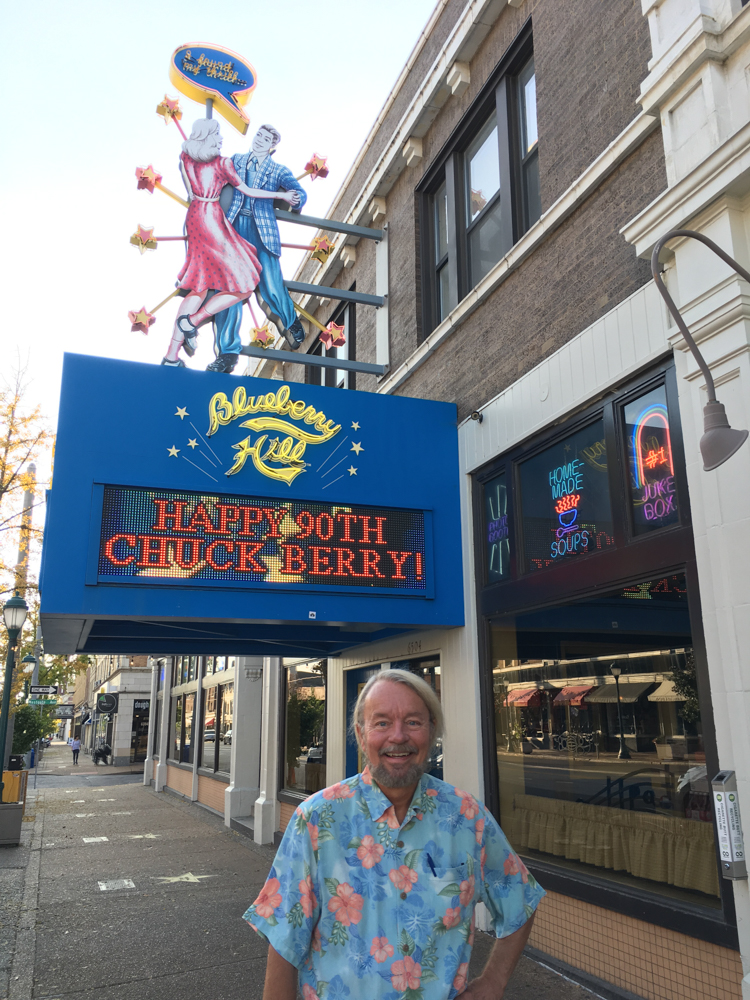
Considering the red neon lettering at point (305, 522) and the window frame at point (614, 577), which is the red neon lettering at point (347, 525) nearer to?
the red neon lettering at point (305, 522)

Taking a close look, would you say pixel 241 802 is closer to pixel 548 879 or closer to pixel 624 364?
pixel 548 879

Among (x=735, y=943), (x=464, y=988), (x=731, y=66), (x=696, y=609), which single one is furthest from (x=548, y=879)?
(x=731, y=66)

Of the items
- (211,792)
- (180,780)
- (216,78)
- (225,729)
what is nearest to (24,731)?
(180,780)

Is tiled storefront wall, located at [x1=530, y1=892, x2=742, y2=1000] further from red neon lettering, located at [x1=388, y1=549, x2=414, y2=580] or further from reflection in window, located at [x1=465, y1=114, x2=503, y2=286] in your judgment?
reflection in window, located at [x1=465, y1=114, x2=503, y2=286]

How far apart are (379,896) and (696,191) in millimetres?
4585

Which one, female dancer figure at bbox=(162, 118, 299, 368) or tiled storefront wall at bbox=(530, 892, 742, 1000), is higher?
female dancer figure at bbox=(162, 118, 299, 368)

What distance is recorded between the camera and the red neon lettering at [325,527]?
727cm

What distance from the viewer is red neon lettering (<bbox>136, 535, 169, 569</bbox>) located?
666 cm

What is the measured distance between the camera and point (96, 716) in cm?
5278

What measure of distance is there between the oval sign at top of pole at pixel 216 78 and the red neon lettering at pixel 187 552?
5.96 m

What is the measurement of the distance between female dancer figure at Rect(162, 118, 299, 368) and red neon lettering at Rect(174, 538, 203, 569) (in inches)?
106

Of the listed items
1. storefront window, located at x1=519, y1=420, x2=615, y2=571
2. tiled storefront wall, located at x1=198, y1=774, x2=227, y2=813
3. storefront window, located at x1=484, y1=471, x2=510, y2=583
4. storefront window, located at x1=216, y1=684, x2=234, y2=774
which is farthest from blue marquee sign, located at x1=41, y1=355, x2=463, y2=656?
tiled storefront wall, located at x1=198, y1=774, x2=227, y2=813

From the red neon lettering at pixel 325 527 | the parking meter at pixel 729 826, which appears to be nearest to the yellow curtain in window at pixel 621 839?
the parking meter at pixel 729 826

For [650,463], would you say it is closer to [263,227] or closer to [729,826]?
[729,826]
